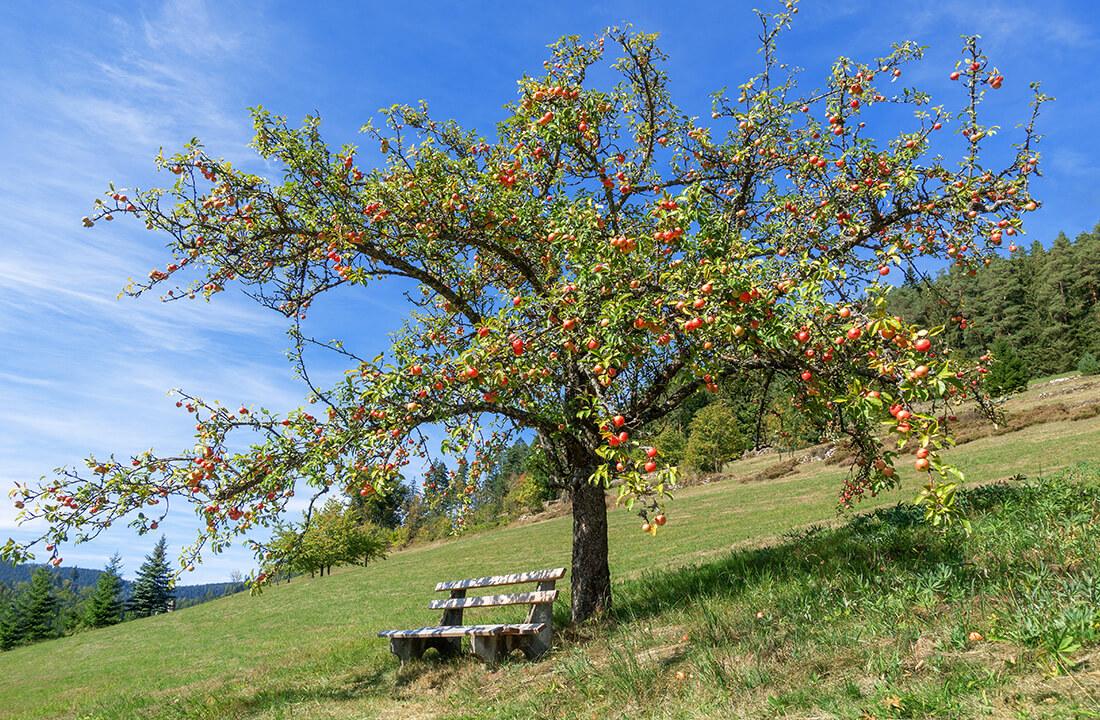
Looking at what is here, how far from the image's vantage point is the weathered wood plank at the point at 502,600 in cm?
813

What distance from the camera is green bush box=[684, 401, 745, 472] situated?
55.2 m

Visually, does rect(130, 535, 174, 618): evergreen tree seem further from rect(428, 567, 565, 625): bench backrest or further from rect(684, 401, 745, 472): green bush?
rect(428, 567, 565, 625): bench backrest

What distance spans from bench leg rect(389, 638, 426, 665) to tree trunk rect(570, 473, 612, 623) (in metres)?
2.49

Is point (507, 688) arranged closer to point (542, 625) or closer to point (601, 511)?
point (542, 625)

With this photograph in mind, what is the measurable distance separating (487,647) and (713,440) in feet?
165

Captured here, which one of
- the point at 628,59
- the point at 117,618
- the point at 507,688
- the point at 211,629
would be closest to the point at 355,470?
the point at 507,688

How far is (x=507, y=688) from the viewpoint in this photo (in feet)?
22.1

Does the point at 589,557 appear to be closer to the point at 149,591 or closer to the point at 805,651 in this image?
the point at 805,651

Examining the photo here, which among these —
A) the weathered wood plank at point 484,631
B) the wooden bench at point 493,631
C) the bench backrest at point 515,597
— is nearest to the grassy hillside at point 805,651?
the wooden bench at point 493,631

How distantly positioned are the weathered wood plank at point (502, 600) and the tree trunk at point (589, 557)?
92 cm

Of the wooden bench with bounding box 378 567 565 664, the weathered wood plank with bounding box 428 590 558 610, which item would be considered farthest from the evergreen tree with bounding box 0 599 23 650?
the weathered wood plank with bounding box 428 590 558 610

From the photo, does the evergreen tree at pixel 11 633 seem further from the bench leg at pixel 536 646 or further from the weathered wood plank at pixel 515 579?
the bench leg at pixel 536 646

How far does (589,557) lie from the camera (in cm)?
917

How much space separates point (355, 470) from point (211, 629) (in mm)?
25086
